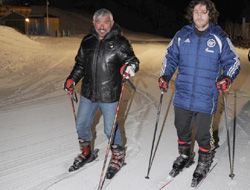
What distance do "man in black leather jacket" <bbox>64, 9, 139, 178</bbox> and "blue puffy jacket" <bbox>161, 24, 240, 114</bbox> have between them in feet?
1.68

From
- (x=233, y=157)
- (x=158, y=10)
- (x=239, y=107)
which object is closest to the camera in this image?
(x=233, y=157)

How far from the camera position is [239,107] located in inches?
313

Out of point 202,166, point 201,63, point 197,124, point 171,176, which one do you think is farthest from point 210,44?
point 171,176

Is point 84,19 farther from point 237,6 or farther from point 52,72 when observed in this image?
point 52,72

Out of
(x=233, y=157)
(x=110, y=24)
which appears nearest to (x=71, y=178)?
(x=110, y=24)

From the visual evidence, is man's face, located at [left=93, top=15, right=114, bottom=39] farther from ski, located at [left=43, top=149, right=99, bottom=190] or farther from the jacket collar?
ski, located at [left=43, top=149, right=99, bottom=190]

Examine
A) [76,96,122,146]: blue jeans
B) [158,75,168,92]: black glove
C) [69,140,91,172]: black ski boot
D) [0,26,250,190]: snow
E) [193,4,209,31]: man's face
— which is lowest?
[0,26,250,190]: snow

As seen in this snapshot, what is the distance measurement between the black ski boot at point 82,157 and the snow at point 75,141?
0.31ft

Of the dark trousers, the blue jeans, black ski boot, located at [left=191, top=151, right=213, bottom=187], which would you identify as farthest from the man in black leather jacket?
black ski boot, located at [left=191, top=151, right=213, bottom=187]

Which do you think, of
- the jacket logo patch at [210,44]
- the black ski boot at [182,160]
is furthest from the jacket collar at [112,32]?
the black ski boot at [182,160]

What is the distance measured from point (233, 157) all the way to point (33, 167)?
8.36 feet

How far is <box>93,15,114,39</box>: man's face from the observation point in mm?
4254

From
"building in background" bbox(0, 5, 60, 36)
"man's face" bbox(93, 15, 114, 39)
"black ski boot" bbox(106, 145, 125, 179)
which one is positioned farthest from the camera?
"building in background" bbox(0, 5, 60, 36)

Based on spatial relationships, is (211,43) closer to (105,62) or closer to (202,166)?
(105,62)
